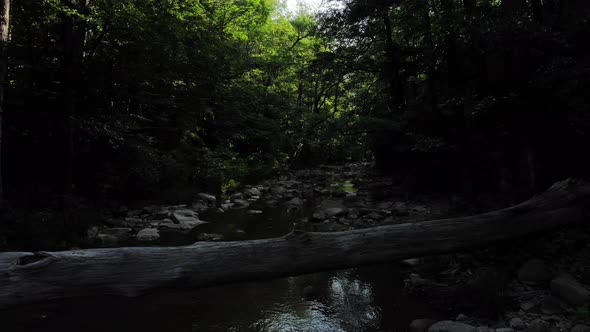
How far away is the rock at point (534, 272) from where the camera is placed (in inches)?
167

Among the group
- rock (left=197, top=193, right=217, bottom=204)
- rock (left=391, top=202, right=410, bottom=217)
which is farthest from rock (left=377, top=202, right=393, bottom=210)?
rock (left=197, top=193, right=217, bottom=204)

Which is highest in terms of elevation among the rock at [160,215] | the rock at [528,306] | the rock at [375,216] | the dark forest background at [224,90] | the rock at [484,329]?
the dark forest background at [224,90]

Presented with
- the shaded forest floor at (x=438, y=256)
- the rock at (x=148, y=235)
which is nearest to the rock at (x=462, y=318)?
the shaded forest floor at (x=438, y=256)

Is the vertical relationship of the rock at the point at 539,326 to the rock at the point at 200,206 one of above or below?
below

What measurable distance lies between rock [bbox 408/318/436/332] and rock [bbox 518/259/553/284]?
4.89 feet

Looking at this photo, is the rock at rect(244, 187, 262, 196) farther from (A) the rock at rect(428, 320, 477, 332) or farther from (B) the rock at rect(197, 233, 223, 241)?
(A) the rock at rect(428, 320, 477, 332)

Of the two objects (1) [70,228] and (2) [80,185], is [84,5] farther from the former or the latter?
Answer: (1) [70,228]

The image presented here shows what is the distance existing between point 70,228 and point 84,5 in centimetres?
508

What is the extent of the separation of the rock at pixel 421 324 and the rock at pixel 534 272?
1.49 m

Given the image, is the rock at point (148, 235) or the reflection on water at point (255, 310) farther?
the rock at point (148, 235)

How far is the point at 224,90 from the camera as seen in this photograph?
52.4 feet

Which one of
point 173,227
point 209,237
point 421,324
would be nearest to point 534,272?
point 421,324

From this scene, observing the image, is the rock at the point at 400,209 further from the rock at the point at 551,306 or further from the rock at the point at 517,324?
the rock at the point at 517,324

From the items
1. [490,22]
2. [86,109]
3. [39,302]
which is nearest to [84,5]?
[86,109]
